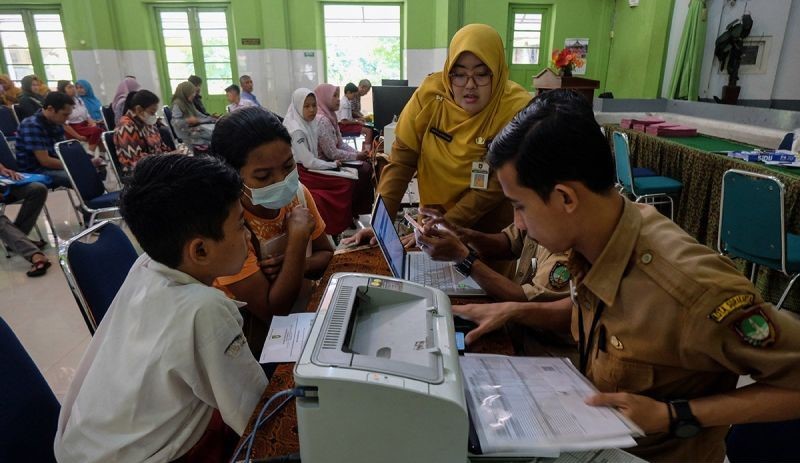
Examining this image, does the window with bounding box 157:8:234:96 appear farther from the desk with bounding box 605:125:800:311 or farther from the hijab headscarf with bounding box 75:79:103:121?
the desk with bounding box 605:125:800:311

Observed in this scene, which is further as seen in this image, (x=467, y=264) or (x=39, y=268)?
(x=39, y=268)

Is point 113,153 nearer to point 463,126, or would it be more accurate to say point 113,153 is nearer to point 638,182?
point 463,126

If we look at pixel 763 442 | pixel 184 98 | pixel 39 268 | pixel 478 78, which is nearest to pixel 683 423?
pixel 763 442

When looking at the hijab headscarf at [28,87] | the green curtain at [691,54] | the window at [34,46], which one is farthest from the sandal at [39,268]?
the window at [34,46]

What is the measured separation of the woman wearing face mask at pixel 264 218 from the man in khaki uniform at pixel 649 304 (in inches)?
28.5

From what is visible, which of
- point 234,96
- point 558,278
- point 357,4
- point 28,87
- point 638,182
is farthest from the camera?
point 357,4

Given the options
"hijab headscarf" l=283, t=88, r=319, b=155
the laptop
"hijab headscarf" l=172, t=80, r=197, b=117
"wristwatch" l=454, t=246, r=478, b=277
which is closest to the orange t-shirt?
the laptop

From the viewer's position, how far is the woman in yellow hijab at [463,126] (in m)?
1.59

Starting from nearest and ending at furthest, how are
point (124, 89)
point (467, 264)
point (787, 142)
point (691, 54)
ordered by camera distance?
1. point (467, 264)
2. point (787, 142)
3. point (691, 54)
4. point (124, 89)

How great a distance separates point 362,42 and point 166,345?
897 centimetres

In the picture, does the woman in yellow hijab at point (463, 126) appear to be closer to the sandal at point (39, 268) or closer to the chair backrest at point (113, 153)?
the sandal at point (39, 268)

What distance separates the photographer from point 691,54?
5.57 metres

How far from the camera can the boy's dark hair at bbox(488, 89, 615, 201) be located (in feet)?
2.40

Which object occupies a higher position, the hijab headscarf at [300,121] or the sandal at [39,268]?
the hijab headscarf at [300,121]
